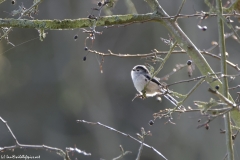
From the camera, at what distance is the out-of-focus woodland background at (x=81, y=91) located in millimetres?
14617

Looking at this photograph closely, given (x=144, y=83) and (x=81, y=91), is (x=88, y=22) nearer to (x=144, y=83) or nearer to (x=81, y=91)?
(x=144, y=83)

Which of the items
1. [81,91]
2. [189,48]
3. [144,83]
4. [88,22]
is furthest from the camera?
[81,91]

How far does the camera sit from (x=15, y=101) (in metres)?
15.4

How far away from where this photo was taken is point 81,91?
51.2 ft

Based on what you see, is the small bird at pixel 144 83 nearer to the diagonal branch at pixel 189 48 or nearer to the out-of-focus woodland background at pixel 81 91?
the diagonal branch at pixel 189 48

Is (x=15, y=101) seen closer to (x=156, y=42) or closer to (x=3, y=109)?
(x=3, y=109)

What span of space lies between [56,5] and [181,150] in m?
6.12

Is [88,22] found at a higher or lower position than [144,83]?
lower

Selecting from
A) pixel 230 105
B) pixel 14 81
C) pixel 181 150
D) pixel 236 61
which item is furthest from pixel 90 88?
pixel 230 105

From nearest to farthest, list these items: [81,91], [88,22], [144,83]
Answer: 1. [88,22]
2. [144,83]
3. [81,91]

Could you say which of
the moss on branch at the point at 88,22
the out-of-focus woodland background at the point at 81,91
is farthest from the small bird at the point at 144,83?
the out-of-focus woodland background at the point at 81,91

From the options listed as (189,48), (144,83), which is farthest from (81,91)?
(189,48)

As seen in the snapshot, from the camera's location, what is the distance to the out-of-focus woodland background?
14617 mm

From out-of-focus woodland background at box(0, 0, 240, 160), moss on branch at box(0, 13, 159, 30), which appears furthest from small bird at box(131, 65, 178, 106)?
out-of-focus woodland background at box(0, 0, 240, 160)
